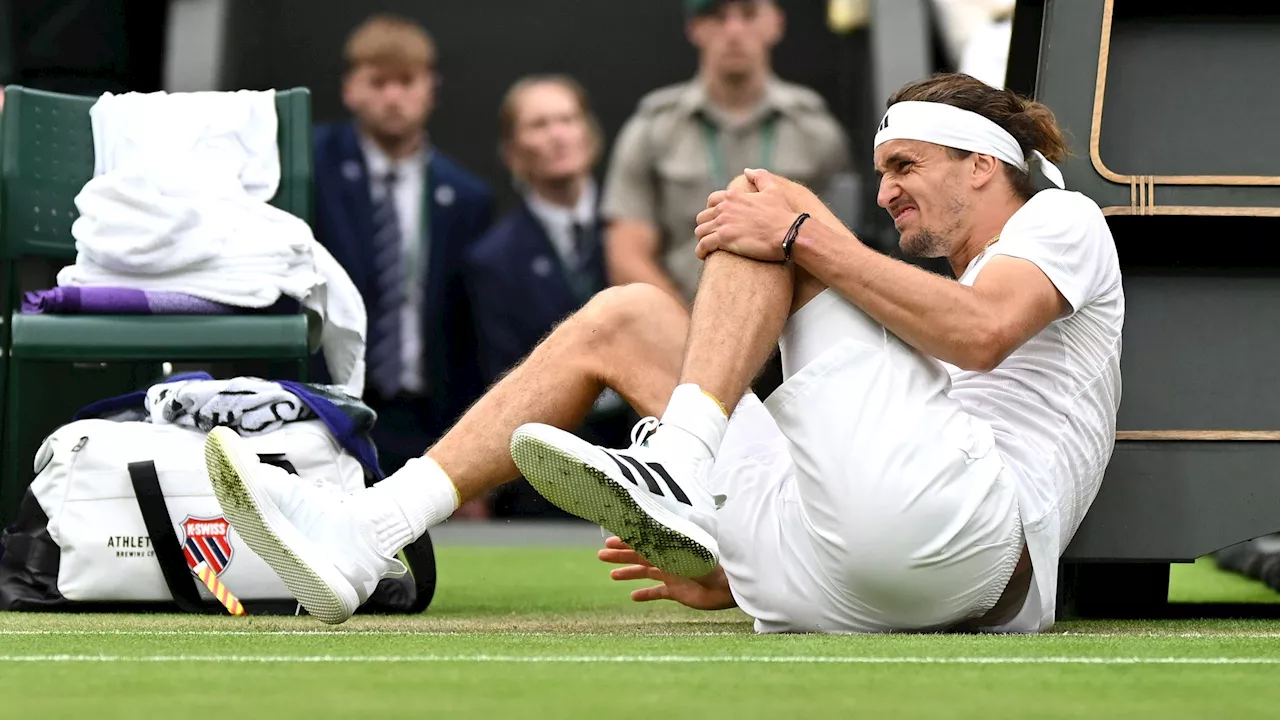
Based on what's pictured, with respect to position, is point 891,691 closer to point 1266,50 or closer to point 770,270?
point 770,270

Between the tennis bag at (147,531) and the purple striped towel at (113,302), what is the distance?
616mm

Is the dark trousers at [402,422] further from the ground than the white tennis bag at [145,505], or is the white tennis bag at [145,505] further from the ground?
the white tennis bag at [145,505]

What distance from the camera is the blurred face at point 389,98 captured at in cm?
819

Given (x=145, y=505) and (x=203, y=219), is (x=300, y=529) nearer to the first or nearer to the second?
(x=145, y=505)

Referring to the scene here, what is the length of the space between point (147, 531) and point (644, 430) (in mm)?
1377

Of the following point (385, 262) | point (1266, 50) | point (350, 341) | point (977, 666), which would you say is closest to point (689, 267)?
point (385, 262)

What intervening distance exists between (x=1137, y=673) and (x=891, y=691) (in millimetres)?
424

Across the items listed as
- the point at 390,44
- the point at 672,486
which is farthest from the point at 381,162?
the point at 672,486

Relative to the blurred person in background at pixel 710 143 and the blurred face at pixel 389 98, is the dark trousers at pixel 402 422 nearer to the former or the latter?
the blurred person in background at pixel 710 143

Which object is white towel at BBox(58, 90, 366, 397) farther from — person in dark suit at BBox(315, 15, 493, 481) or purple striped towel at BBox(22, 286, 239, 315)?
person in dark suit at BBox(315, 15, 493, 481)

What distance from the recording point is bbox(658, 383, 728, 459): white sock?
2.89m

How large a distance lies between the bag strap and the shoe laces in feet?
4.17

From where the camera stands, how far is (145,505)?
152 inches

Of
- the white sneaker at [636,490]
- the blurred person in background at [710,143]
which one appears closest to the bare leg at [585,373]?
the white sneaker at [636,490]
